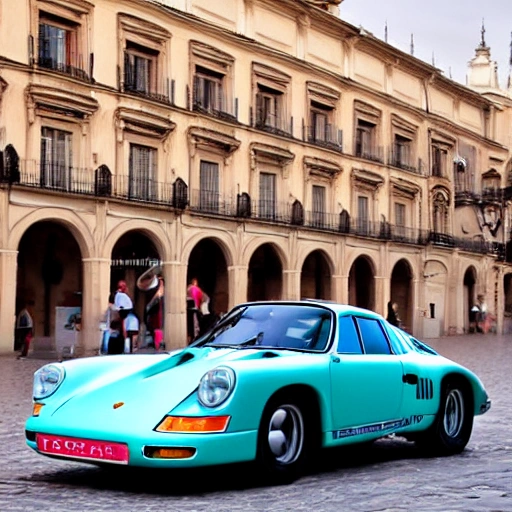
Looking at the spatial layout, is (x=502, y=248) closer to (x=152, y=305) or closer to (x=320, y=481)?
(x=152, y=305)

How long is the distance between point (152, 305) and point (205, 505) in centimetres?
2414

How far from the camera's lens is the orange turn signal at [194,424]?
267 inches

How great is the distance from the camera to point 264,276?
127 ft

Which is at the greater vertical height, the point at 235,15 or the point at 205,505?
the point at 235,15

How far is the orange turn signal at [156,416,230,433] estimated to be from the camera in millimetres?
6789

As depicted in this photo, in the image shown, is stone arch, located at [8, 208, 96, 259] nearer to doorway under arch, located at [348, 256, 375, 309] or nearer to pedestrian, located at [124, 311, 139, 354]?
pedestrian, located at [124, 311, 139, 354]

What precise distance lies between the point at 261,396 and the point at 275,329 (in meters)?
1.26

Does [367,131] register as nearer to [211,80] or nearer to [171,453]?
[211,80]

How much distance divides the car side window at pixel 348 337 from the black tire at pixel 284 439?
2.61 ft

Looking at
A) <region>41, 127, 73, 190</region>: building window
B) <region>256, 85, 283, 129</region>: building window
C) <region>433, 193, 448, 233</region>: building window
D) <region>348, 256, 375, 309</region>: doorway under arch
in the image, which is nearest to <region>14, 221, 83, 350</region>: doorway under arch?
<region>41, 127, 73, 190</region>: building window

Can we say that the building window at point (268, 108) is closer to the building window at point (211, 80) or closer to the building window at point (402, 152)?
the building window at point (211, 80)

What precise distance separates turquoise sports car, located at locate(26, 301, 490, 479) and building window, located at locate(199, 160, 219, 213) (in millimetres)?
24028

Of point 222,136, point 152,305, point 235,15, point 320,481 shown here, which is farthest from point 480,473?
point 235,15

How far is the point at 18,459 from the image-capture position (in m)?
8.67
